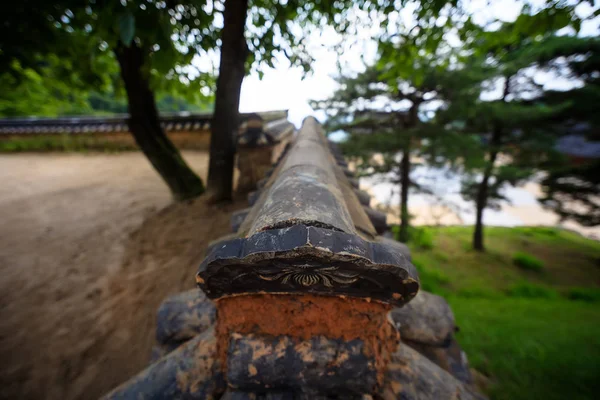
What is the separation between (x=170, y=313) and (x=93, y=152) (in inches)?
318

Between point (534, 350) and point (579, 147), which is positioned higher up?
point (579, 147)

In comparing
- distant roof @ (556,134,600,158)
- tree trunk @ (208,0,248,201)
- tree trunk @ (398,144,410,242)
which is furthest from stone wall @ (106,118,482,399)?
distant roof @ (556,134,600,158)

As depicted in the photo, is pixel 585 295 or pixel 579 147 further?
pixel 579 147

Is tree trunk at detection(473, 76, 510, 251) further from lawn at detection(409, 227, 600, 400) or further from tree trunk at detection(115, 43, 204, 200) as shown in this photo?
tree trunk at detection(115, 43, 204, 200)

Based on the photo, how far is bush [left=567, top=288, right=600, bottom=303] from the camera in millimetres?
5773

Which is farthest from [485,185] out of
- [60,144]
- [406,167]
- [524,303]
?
[60,144]

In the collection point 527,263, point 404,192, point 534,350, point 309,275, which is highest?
point 309,275

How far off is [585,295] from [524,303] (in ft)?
6.69

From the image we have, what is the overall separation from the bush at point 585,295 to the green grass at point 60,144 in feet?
37.4

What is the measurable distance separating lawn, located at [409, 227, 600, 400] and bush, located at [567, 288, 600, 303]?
0.02 metres

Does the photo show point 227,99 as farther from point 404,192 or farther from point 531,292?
point 531,292

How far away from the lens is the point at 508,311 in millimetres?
4594

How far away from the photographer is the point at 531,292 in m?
6.07

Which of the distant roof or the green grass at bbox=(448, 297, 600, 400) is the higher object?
the distant roof
